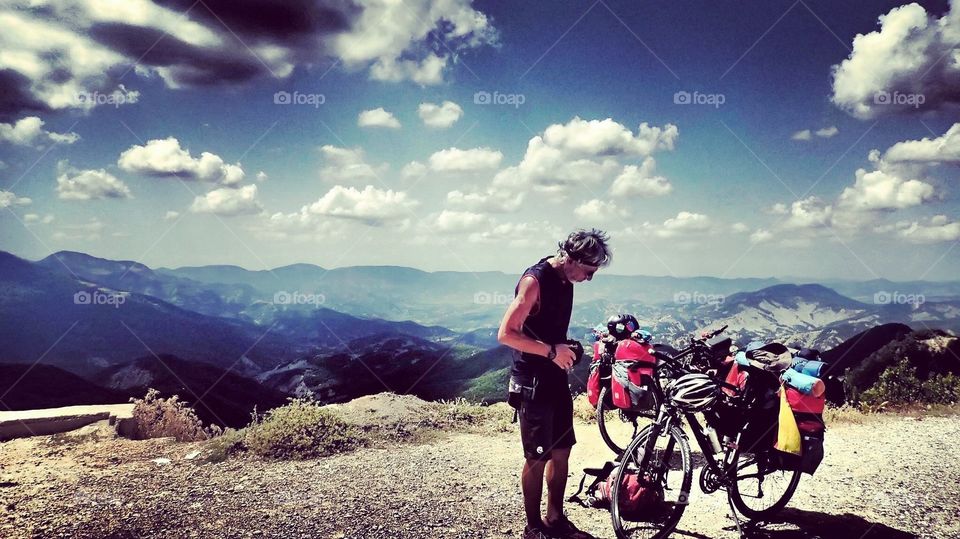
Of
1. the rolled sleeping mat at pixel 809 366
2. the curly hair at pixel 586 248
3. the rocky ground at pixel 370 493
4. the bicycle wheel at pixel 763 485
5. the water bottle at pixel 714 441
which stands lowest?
the rocky ground at pixel 370 493

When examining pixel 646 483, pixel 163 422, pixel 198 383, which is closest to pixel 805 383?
pixel 646 483

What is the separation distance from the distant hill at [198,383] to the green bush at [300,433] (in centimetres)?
56

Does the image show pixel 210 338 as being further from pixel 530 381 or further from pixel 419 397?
pixel 530 381

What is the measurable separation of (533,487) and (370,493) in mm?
2600

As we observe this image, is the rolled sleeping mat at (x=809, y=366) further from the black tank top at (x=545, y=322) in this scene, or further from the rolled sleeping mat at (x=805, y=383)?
the black tank top at (x=545, y=322)

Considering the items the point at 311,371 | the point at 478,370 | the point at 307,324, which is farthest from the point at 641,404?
the point at 307,324

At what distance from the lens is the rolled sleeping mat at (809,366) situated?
4266 millimetres

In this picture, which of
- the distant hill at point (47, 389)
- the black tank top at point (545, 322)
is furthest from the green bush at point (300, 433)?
the distant hill at point (47, 389)

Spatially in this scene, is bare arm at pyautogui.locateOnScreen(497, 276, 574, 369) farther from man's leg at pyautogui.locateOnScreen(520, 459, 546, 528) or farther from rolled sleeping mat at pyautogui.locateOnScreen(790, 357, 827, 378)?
rolled sleeping mat at pyautogui.locateOnScreen(790, 357, 827, 378)

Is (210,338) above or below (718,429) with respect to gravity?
below

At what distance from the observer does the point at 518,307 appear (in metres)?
3.84

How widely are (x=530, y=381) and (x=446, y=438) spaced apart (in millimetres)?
5154

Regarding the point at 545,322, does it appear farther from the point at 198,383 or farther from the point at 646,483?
the point at 198,383

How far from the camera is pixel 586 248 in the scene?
4.01 m
